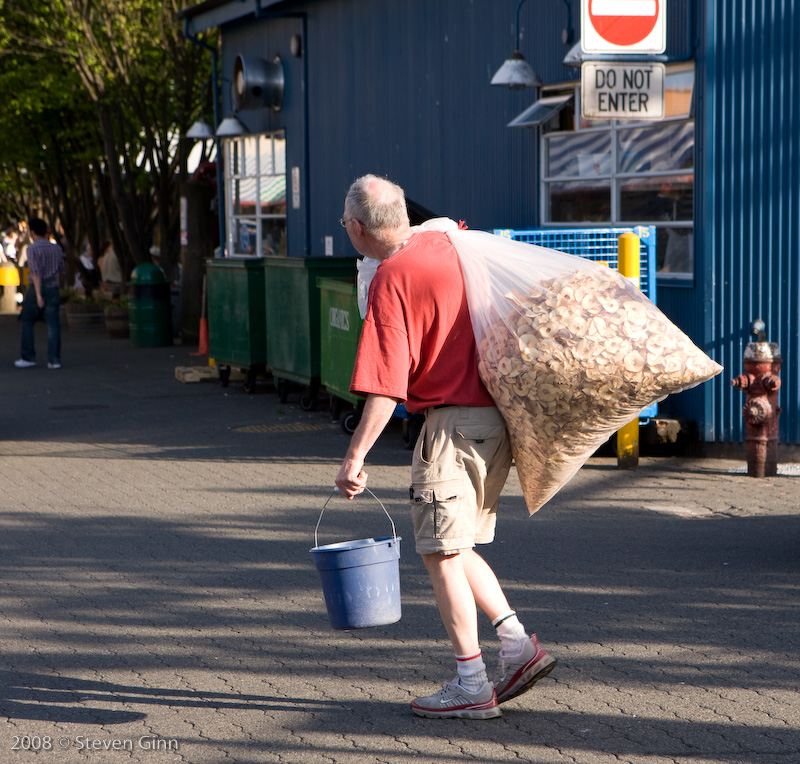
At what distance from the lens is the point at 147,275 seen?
19.2 m

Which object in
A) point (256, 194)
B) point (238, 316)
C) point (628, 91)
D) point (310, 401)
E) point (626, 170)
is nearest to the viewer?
point (628, 91)

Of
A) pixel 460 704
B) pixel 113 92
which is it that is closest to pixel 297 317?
pixel 460 704

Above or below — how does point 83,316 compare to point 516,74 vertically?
below

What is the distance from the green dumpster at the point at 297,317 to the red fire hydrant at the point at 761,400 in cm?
452

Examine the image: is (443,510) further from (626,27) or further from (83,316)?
(83,316)

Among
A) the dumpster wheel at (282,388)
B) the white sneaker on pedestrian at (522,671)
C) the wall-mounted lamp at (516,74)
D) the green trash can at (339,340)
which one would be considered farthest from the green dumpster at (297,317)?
the white sneaker on pedestrian at (522,671)

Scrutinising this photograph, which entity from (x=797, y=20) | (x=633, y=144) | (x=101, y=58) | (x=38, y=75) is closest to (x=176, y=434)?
(x=633, y=144)

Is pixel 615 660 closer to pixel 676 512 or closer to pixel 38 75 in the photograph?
pixel 676 512

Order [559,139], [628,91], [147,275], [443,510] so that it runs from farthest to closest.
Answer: [147,275] < [559,139] < [628,91] < [443,510]

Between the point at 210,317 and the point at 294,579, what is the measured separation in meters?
8.68

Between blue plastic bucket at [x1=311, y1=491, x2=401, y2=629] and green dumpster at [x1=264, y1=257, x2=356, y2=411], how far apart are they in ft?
25.2

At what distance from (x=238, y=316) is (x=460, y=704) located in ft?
32.5

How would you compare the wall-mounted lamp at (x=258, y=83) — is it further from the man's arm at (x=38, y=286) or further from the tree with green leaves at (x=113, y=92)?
the man's arm at (x=38, y=286)

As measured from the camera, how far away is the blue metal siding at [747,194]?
29.1ft
